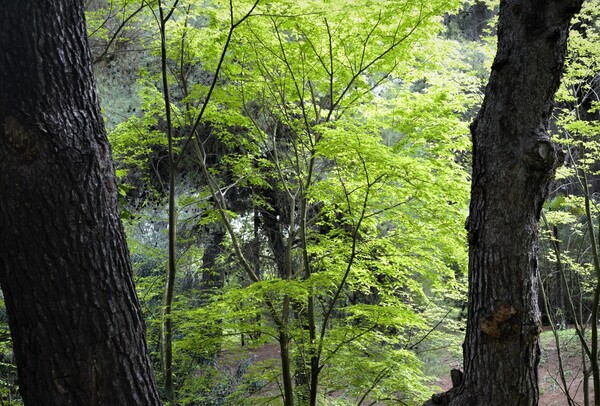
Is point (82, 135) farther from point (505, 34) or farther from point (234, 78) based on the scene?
point (234, 78)

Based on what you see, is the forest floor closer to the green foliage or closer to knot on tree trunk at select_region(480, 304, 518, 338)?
the green foliage

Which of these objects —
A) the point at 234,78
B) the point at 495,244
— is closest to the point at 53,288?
the point at 495,244

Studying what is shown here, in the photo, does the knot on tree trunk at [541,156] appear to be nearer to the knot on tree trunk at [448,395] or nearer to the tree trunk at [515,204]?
the tree trunk at [515,204]

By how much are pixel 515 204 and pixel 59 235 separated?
76.8 inches

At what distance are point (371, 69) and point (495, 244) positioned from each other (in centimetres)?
244

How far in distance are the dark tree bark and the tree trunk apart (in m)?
1.59

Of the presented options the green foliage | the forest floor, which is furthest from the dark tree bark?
the forest floor

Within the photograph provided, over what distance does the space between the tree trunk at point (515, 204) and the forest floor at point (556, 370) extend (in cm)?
595

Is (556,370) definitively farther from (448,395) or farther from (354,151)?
(448,395)

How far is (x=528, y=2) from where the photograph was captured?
2.52 m

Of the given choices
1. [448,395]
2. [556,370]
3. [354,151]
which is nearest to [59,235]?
[448,395]

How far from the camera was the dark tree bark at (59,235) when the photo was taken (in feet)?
4.91

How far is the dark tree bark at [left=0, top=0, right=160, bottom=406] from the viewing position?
150 cm

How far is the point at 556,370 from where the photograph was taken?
894 cm
